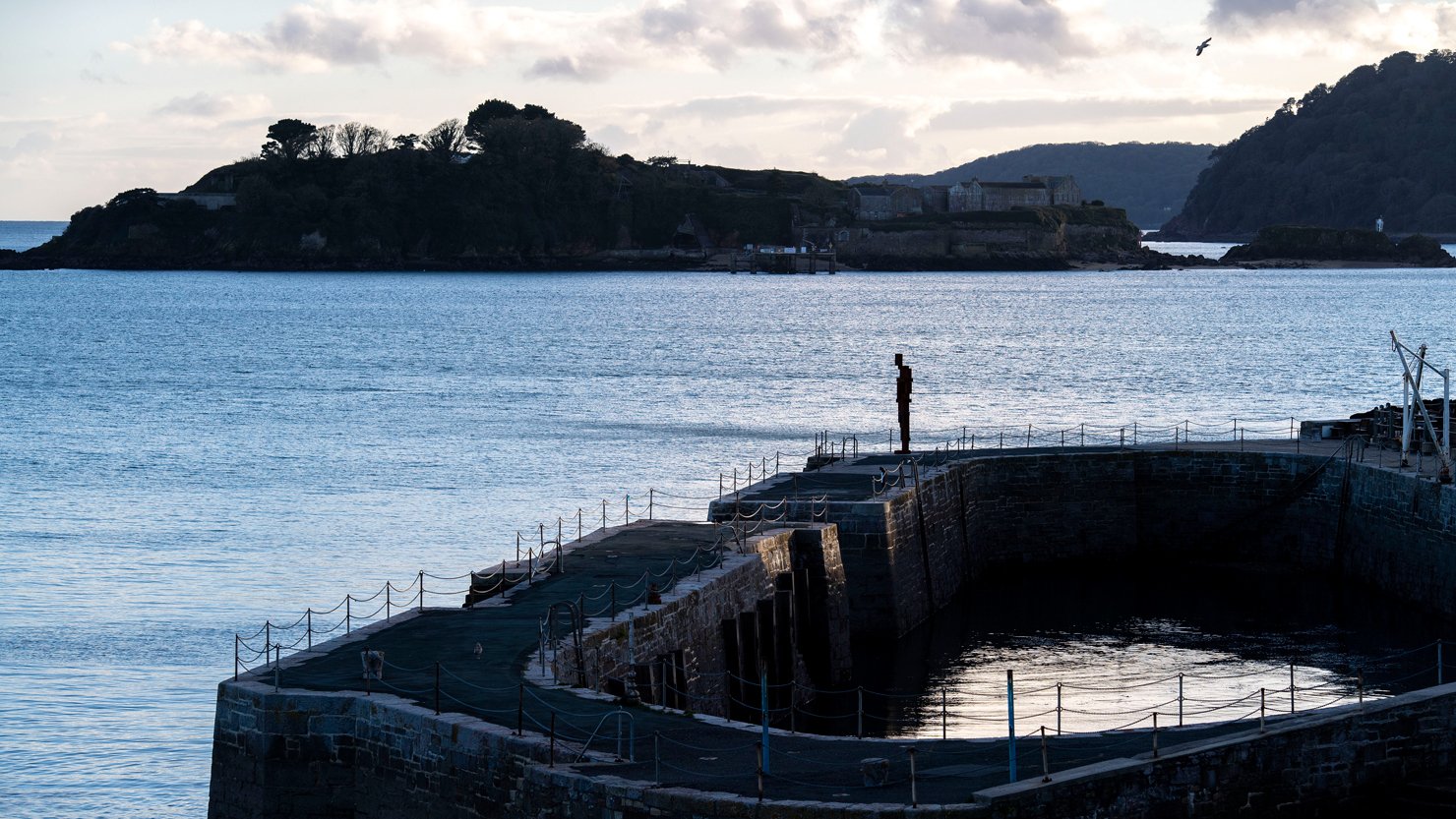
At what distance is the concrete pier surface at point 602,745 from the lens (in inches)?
629

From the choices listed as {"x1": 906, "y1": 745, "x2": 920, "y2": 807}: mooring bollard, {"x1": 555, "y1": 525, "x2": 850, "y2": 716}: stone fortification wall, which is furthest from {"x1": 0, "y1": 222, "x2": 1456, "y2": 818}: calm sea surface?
{"x1": 906, "y1": 745, "x2": 920, "y2": 807}: mooring bollard

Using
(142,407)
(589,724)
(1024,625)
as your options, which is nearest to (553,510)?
(1024,625)

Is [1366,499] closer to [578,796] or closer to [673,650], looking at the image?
[673,650]

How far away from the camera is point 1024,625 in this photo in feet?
109

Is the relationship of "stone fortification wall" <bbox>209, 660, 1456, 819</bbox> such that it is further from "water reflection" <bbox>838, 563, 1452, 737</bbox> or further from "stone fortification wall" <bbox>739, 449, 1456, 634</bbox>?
"stone fortification wall" <bbox>739, 449, 1456, 634</bbox>

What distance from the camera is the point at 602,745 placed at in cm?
1722

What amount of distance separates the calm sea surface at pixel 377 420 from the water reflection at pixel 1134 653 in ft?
33.5

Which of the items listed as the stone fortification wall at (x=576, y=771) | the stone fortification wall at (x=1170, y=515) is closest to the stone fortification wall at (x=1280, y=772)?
the stone fortification wall at (x=576, y=771)

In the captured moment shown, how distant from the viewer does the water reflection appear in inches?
1035

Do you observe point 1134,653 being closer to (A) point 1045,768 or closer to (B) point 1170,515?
(B) point 1170,515

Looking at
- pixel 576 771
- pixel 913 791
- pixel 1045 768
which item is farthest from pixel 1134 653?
pixel 576 771

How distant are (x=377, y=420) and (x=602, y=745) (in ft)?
165

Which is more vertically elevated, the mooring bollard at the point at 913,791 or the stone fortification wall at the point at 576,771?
the mooring bollard at the point at 913,791

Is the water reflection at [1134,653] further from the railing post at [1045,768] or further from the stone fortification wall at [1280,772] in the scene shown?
the railing post at [1045,768]
